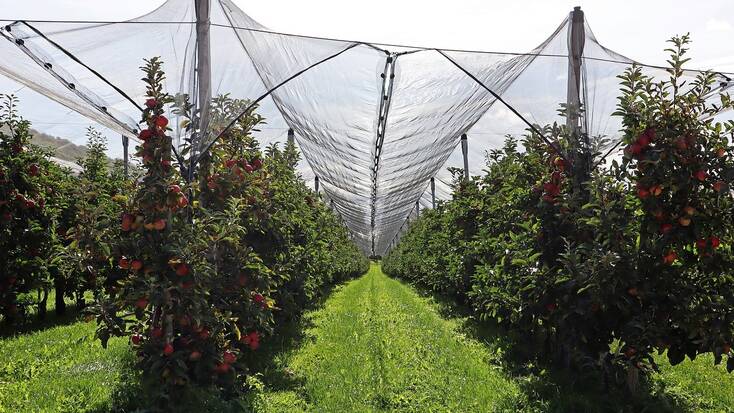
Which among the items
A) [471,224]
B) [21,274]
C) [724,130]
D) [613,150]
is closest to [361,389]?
[613,150]

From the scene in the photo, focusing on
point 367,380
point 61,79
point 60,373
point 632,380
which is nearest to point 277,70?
point 61,79

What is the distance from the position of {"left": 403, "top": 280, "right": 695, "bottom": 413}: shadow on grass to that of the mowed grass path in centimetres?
15

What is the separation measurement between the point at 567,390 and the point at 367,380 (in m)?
1.68

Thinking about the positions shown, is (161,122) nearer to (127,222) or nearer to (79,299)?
(127,222)

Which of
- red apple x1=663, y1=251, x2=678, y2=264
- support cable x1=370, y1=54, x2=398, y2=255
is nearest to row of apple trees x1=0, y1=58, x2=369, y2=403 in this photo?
support cable x1=370, y1=54, x2=398, y2=255

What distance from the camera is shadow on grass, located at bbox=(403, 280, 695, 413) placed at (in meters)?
4.11

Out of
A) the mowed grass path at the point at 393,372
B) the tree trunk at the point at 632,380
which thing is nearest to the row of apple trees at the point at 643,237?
the tree trunk at the point at 632,380

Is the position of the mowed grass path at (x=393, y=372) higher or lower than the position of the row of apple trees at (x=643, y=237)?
lower

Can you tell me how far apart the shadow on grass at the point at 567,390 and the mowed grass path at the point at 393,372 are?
0.51 ft

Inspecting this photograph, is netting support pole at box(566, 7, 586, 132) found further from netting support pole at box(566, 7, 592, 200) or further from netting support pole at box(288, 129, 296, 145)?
netting support pole at box(288, 129, 296, 145)

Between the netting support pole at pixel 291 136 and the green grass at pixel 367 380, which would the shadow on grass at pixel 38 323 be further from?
the netting support pole at pixel 291 136

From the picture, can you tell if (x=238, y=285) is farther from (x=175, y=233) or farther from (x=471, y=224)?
(x=471, y=224)

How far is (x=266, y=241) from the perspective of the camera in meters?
5.53

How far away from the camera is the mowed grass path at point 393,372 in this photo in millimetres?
4414
